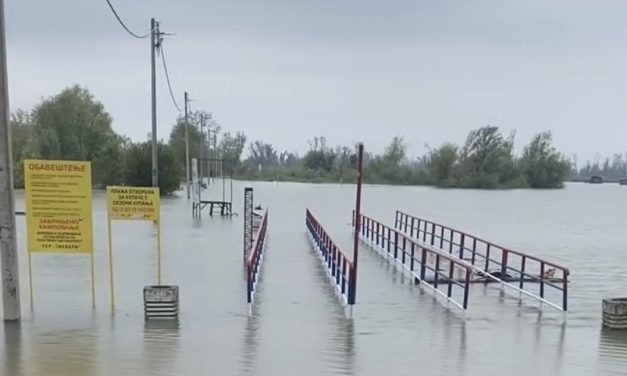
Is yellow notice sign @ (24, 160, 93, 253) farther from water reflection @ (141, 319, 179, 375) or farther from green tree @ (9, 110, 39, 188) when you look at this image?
green tree @ (9, 110, 39, 188)

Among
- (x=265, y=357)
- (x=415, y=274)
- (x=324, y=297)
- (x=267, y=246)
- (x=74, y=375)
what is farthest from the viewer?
(x=267, y=246)

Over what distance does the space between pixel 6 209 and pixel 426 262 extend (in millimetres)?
8750

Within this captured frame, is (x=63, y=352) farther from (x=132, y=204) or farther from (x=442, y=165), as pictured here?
(x=442, y=165)

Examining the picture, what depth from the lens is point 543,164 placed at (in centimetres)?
10594

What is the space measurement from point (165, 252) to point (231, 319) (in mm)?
7417

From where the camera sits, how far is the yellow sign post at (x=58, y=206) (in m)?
8.72

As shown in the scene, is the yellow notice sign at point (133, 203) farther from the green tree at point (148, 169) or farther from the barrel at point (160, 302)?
the green tree at point (148, 169)

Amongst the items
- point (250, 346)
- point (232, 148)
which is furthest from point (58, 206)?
point (232, 148)

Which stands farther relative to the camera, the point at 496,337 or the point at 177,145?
the point at 177,145

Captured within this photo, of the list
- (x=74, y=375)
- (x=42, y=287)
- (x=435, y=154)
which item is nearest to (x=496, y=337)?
(x=74, y=375)

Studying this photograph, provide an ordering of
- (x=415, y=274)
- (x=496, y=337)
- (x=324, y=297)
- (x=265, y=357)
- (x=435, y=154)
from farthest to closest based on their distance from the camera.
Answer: (x=435, y=154), (x=415, y=274), (x=324, y=297), (x=496, y=337), (x=265, y=357)

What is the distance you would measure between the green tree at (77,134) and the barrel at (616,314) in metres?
54.4

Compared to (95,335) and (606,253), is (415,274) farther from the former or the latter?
(606,253)

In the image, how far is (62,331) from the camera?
→ 26.2 ft
